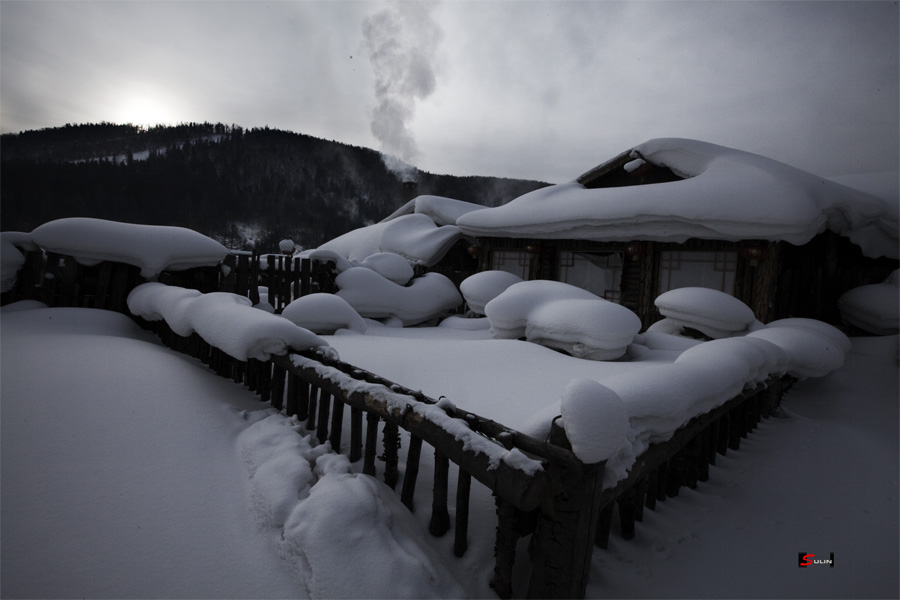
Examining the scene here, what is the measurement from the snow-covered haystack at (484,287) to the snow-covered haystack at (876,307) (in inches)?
278

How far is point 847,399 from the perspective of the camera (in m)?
4.95

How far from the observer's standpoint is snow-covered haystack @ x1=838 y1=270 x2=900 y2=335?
7266mm

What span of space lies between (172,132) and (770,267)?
67.0 meters

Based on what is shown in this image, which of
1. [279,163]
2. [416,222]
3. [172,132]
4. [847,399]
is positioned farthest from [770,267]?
[172,132]

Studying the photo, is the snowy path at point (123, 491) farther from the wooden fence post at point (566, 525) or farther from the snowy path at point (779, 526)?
the snowy path at point (779, 526)

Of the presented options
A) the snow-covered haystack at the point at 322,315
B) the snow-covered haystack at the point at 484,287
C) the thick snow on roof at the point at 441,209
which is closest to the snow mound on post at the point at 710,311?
the snow-covered haystack at the point at 484,287

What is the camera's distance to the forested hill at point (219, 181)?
37469 millimetres

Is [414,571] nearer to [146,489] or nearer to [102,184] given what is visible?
[146,489]

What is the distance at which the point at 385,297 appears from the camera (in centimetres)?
927

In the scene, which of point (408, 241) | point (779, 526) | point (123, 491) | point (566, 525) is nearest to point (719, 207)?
point (779, 526)

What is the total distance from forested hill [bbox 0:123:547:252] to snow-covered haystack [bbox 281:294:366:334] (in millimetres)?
38998

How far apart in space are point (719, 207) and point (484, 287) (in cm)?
485

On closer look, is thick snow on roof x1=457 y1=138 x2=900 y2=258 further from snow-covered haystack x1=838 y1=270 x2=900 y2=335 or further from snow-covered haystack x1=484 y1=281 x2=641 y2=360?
snow-covered haystack x1=484 y1=281 x2=641 y2=360

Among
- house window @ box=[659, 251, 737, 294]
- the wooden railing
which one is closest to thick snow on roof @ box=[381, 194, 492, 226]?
house window @ box=[659, 251, 737, 294]
